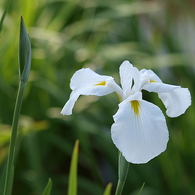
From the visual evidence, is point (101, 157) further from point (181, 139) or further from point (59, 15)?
point (59, 15)

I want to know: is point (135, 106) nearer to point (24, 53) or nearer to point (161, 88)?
point (161, 88)

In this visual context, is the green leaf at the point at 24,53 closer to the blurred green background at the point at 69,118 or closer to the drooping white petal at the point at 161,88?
the drooping white petal at the point at 161,88

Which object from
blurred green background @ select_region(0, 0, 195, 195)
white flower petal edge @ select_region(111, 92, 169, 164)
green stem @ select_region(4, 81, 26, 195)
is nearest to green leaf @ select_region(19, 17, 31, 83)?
green stem @ select_region(4, 81, 26, 195)

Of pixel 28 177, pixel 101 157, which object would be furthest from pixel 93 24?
pixel 28 177

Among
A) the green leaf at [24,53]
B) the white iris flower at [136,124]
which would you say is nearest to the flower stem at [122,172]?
the white iris flower at [136,124]

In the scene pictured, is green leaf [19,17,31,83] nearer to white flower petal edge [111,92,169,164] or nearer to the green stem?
the green stem

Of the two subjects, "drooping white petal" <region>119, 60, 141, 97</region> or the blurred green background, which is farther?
the blurred green background
